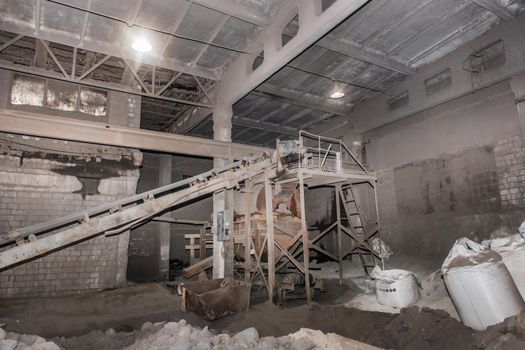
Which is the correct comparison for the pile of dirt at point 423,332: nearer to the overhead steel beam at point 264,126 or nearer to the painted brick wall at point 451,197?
the painted brick wall at point 451,197

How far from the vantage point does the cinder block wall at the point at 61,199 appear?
8414 millimetres

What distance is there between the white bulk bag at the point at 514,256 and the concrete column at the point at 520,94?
11.8 feet

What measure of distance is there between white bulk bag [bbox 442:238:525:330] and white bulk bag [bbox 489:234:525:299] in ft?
0.69

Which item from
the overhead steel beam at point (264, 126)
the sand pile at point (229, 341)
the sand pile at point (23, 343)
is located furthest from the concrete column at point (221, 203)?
the sand pile at point (23, 343)

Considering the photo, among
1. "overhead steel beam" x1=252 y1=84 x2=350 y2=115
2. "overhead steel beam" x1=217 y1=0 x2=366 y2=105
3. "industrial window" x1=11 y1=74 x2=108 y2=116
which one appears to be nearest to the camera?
"overhead steel beam" x1=217 y1=0 x2=366 y2=105

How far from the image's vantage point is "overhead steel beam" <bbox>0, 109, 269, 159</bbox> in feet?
24.9

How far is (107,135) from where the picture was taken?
8.55 m

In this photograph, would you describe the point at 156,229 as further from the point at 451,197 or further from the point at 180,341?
the point at 451,197

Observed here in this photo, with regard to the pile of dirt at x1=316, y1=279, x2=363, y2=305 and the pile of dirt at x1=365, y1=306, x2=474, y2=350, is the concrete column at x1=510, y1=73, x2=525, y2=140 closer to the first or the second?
the pile of dirt at x1=365, y1=306, x2=474, y2=350

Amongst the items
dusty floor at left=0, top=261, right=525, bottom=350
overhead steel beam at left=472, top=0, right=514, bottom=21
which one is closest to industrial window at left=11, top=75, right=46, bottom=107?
dusty floor at left=0, top=261, right=525, bottom=350

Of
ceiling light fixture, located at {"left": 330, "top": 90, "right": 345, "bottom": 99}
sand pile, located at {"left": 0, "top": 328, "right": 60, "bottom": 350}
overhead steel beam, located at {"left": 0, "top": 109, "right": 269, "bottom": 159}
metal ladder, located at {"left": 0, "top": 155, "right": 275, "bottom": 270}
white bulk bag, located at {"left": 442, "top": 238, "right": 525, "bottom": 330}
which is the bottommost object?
sand pile, located at {"left": 0, "top": 328, "right": 60, "bottom": 350}

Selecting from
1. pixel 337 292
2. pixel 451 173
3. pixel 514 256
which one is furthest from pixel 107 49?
pixel 514 256

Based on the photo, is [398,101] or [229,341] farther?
[398,101]

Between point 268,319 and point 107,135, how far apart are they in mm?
6106
